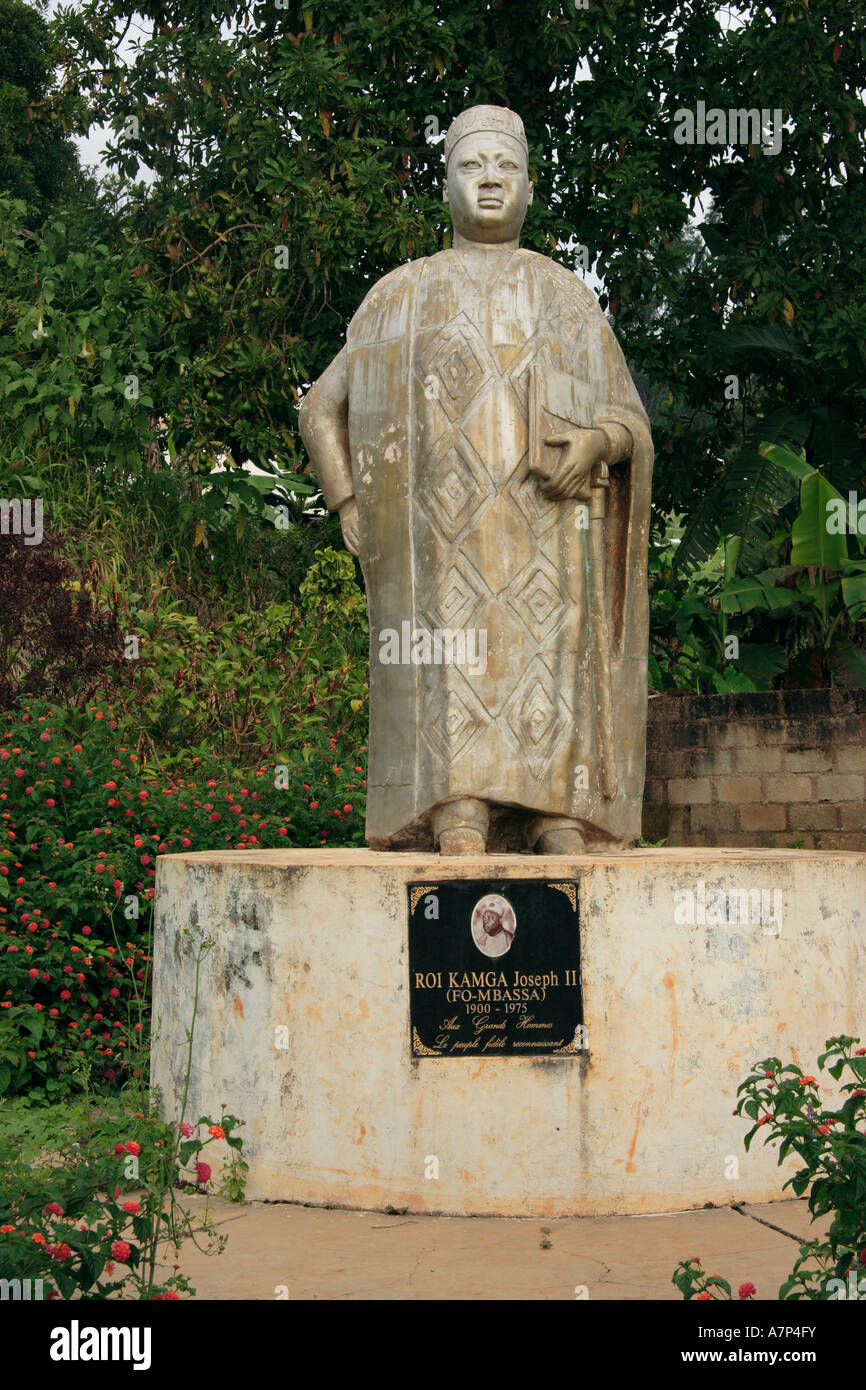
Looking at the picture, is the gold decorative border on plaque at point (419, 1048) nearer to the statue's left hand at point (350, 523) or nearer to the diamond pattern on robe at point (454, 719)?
the diamond pattern on robe at point (454, 719)

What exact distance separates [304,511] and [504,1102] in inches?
319

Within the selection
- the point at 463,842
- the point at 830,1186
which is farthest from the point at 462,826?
the point at 830,1186

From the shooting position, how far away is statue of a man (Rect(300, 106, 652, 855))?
16.3 ft

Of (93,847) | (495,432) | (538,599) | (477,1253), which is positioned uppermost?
(495,432)

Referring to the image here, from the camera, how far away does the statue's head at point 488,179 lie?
17.4 ft

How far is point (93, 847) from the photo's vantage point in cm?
677

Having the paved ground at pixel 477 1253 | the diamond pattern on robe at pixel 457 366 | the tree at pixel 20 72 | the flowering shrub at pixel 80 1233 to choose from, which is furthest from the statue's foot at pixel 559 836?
the tree at pixel 20 72

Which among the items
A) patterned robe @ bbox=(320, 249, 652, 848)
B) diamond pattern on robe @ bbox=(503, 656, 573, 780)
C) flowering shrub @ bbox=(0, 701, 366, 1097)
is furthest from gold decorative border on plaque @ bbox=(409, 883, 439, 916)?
flowering shrub @ bbox=(0, 701, 366, 1097)

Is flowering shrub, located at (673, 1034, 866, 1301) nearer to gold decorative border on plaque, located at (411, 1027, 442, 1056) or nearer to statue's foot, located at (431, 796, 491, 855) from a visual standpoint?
gold decorative border on plaque, located at (411, 1027, 442, 1056)

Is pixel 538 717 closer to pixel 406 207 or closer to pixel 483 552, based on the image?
pixel 483 552

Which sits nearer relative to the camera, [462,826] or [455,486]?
Answer: [462,826]

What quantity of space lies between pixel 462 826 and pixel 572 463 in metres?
1.15

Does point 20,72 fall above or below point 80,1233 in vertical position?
above

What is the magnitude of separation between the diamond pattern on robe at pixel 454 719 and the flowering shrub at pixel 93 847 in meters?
1.68
